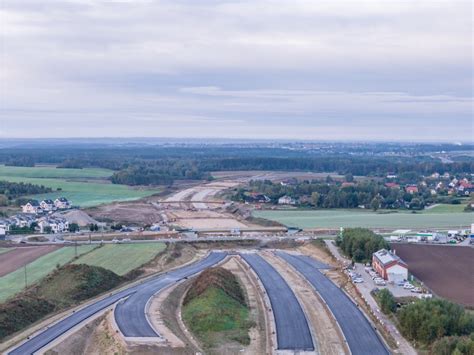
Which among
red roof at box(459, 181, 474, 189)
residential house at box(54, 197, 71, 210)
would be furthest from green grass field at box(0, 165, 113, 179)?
red roof at box(459, 181, 474, 189)

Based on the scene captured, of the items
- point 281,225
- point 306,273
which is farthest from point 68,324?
point 281,225

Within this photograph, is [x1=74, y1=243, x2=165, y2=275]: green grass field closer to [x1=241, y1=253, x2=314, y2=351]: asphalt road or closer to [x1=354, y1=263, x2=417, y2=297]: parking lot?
[x1=241, y1=253, x2=314, y2=351]: asphalt road

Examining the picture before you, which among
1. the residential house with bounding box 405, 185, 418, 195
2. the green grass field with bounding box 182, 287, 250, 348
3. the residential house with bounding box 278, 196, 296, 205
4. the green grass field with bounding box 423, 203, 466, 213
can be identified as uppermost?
the residential house with bounding box 405, 185, 418, 195

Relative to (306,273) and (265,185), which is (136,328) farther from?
(265,185)

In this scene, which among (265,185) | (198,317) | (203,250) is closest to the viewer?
(198,317)

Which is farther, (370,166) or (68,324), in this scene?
(370,166)

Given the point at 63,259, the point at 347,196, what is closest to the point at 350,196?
the point at 347,196
